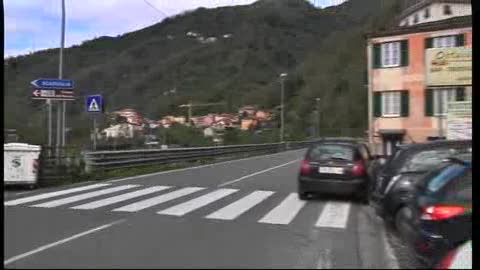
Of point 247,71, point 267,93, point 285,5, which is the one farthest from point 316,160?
point 267,93

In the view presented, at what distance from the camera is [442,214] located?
7.41 metres

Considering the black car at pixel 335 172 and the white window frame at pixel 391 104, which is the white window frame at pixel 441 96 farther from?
the black car at pixel 335 172

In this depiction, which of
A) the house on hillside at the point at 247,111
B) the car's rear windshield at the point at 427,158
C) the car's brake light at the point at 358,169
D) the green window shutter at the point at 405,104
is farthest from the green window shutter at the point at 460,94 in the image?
the house on hillside at the point at 247,111

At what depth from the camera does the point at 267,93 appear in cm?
8150

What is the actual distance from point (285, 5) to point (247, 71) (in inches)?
1586

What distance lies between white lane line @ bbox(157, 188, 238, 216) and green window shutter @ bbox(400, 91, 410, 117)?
23067 millimetres

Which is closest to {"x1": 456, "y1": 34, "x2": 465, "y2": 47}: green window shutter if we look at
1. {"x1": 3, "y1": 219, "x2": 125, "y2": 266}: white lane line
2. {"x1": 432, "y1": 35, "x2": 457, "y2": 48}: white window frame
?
{"x1": 432, "y1": 35, "x2": 457, "y2": 48}: white window frame

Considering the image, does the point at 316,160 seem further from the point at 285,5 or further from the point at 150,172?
the point at 285,5

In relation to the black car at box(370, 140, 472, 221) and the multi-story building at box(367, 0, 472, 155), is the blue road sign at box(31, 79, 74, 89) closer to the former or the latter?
the black car at box(370, 140, 472, 221)

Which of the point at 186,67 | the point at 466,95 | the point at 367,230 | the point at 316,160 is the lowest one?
the point at 367,230

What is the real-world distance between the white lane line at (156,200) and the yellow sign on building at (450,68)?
9147mm

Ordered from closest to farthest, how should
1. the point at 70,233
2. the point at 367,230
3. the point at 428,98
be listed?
the point at 70,233, the point at 367,230, the point at 428,98

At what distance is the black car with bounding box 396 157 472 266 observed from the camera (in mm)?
7336

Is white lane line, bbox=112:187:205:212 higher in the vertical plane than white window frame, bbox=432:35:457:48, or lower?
lower
